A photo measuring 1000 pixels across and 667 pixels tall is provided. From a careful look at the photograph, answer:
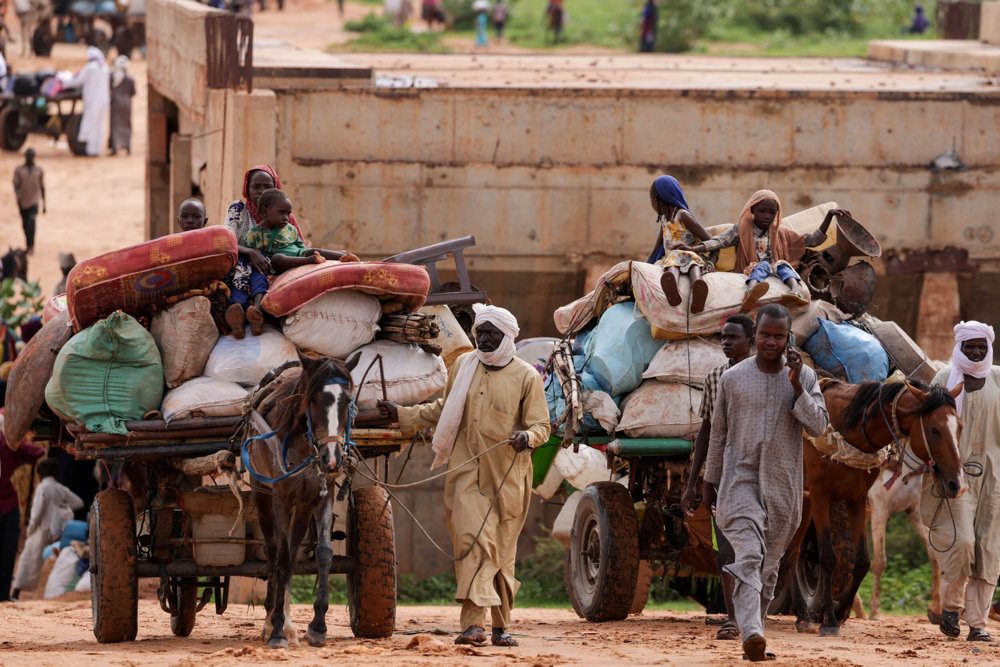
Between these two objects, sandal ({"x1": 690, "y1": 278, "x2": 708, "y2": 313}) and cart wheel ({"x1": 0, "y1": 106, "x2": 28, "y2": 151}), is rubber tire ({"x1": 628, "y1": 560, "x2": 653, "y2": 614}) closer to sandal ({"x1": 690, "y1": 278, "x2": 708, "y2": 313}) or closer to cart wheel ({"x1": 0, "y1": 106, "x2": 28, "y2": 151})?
sandal ({"x1": 690, "y1": 278, "x2": 708, "y2": 313})

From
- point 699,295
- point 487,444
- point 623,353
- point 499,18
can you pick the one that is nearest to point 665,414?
point 623,353

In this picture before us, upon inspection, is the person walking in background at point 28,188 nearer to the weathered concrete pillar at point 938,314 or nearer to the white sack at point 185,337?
the weathered concrete pillar at point 938,314

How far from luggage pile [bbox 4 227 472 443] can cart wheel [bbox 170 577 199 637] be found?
1.30 m

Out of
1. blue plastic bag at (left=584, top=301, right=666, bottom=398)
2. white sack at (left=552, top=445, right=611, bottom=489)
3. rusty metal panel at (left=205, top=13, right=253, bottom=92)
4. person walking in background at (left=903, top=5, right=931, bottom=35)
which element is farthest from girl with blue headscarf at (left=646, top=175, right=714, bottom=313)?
person walking in background at (left=903, top=5, right=931, bottom=35)

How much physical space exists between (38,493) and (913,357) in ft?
25.2

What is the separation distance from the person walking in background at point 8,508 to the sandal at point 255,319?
15.9 feet

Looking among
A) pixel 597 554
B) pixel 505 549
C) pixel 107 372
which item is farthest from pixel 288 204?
pixel 597 554

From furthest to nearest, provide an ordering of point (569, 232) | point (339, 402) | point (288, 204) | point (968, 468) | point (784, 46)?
point (784, 46) < point (569, 232) < point (968, 468) < point (288, 204) < point (339, 402)

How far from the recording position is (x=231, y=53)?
16219mm

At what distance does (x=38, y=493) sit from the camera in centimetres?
1448

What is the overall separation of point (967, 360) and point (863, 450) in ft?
3.36

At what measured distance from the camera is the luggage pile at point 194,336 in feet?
29.9

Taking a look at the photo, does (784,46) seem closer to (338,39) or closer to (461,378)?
(338,39)

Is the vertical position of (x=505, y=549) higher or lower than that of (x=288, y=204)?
lower
